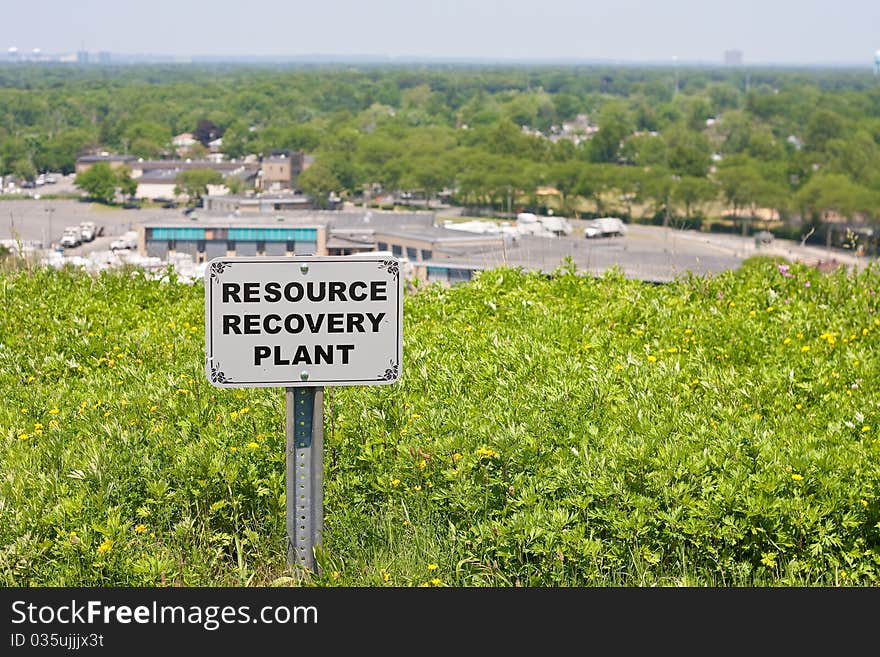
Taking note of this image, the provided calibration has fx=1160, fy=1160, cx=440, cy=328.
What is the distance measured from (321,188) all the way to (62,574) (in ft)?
252

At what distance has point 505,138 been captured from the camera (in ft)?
290

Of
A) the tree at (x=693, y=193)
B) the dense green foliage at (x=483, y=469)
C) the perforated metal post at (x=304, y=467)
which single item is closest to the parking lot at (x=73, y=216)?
the tree at (x=693, y=193)

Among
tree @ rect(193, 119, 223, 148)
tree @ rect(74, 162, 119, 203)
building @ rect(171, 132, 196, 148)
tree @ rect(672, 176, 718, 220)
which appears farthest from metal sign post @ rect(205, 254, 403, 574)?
tree @ rect(193, 119, 223, 148)

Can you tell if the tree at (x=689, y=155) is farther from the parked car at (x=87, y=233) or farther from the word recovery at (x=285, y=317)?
the word recovery at (x=285, y=317)

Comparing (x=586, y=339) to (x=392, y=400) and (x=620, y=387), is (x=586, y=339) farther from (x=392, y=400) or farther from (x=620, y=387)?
(x=392, y=400)

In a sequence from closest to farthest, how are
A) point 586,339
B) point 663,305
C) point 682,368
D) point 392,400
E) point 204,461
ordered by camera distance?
point 204,461
point 392,400
point 682,368
point 586,339
point 663,305

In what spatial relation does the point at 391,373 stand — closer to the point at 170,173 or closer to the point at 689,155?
the point at 170,173

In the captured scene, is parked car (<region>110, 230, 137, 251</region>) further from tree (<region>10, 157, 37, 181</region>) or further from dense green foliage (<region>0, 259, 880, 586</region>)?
tree (<region>10, 157, 37, 181</region>)

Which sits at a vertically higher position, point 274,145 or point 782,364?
point 782,364

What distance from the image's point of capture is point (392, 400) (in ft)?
13.4

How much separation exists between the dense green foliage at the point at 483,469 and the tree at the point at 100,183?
243 ft

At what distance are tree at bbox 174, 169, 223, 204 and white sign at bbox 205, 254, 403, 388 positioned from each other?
7256 centimetres

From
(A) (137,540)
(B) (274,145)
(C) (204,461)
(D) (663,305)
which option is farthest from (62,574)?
(B) (274,145)

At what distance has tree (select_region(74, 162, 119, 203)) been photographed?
75.8m
